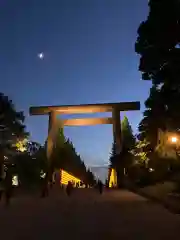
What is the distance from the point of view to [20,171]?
19734mm

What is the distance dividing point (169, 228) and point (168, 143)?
739cm

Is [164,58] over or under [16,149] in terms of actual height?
over

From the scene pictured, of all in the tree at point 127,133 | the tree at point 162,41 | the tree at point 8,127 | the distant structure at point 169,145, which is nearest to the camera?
the tree at point 162,41

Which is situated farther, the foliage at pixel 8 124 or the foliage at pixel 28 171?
the foliage at pixel 8 124

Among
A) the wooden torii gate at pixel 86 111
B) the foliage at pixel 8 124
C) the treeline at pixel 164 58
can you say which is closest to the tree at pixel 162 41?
the treeline at pixel 164 58

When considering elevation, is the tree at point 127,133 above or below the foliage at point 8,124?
above

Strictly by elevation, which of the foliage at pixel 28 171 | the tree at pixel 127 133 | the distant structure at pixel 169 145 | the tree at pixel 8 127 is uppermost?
the tree at pixel 127 133

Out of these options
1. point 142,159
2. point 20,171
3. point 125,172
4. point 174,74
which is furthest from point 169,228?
point 125,172

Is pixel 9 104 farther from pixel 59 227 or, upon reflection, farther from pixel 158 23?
pixel 59 227

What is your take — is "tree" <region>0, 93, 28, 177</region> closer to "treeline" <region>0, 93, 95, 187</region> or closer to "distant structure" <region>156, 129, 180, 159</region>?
"treeline" <region>0, 93, 95, 187</region>

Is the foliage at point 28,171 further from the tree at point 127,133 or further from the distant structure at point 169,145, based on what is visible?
the tree at point 127,133

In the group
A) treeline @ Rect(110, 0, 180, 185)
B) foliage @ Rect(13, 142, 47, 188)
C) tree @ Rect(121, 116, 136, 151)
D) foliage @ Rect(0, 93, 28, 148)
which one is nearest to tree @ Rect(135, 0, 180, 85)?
treeline @ Rect(110, 0, 180, 185)

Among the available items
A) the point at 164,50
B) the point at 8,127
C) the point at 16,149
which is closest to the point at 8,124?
the point at 8,127

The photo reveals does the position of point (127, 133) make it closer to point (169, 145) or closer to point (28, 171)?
point (28, 171)
